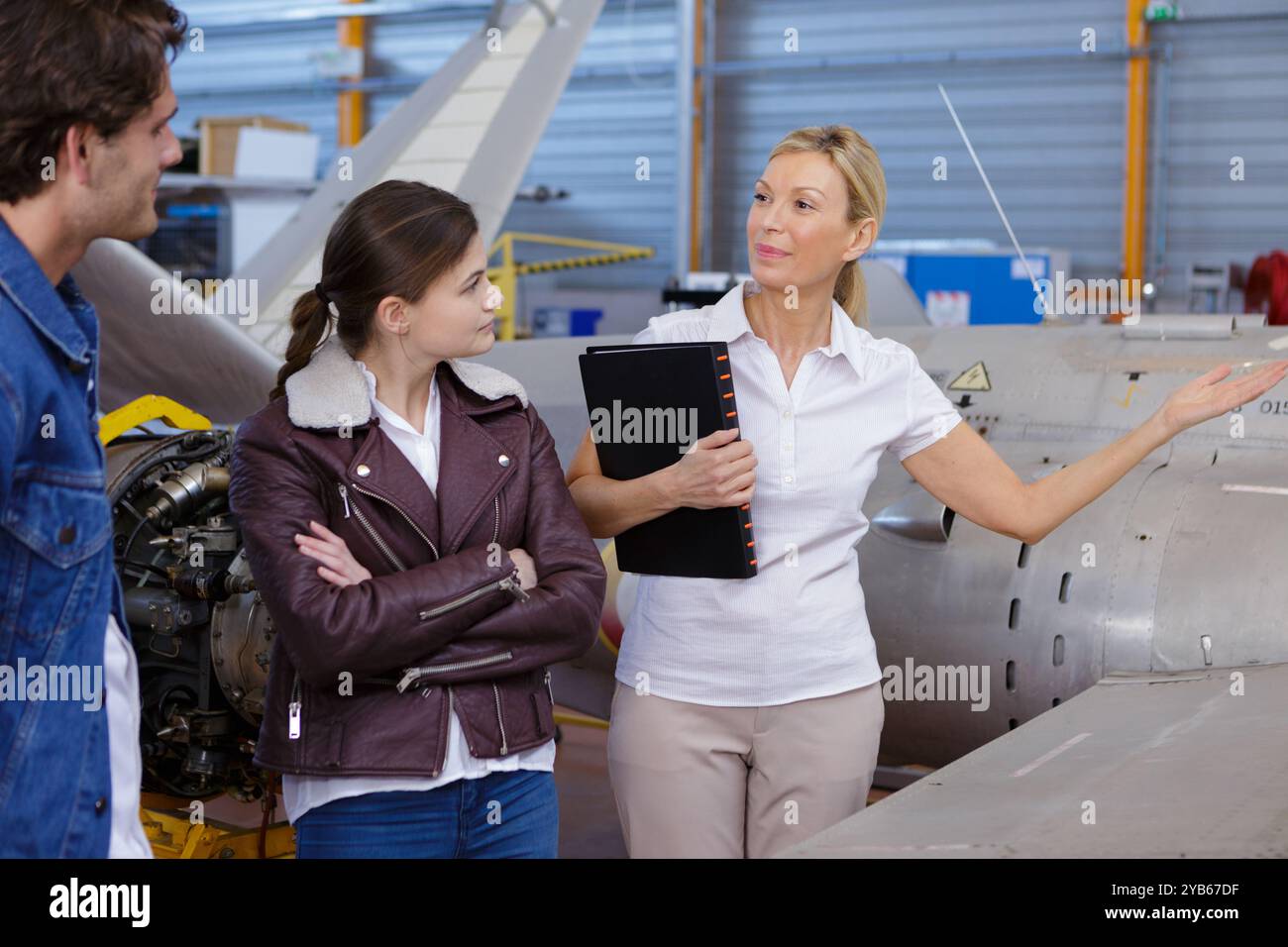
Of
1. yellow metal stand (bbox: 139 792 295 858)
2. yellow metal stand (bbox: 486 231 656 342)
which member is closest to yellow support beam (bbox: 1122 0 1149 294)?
yellow metal stand (bbox: 486 231 656 342)

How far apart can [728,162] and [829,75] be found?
1533 mm

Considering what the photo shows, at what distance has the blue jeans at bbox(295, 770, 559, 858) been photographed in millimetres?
2092

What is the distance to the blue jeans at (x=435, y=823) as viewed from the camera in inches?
82.4

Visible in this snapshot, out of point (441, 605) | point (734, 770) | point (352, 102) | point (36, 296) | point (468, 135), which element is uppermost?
point (352, 102)

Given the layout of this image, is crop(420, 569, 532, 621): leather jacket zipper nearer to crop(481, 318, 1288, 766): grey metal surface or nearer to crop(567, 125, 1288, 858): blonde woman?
crop(567, 125, 1288, 858): blonde woman

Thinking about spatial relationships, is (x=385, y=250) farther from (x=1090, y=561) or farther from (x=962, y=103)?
(x=962, y=103)

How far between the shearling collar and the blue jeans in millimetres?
580

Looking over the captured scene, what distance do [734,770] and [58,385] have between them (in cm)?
142

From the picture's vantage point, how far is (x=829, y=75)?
50.7 ft

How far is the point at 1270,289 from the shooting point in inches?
228

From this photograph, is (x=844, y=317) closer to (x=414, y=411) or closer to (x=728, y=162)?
(x=414, y=411)

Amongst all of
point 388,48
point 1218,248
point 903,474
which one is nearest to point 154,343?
point 903,474

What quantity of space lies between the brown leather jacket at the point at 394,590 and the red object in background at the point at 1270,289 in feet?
12.9

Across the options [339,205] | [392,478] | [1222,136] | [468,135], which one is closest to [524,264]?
[468,135]
